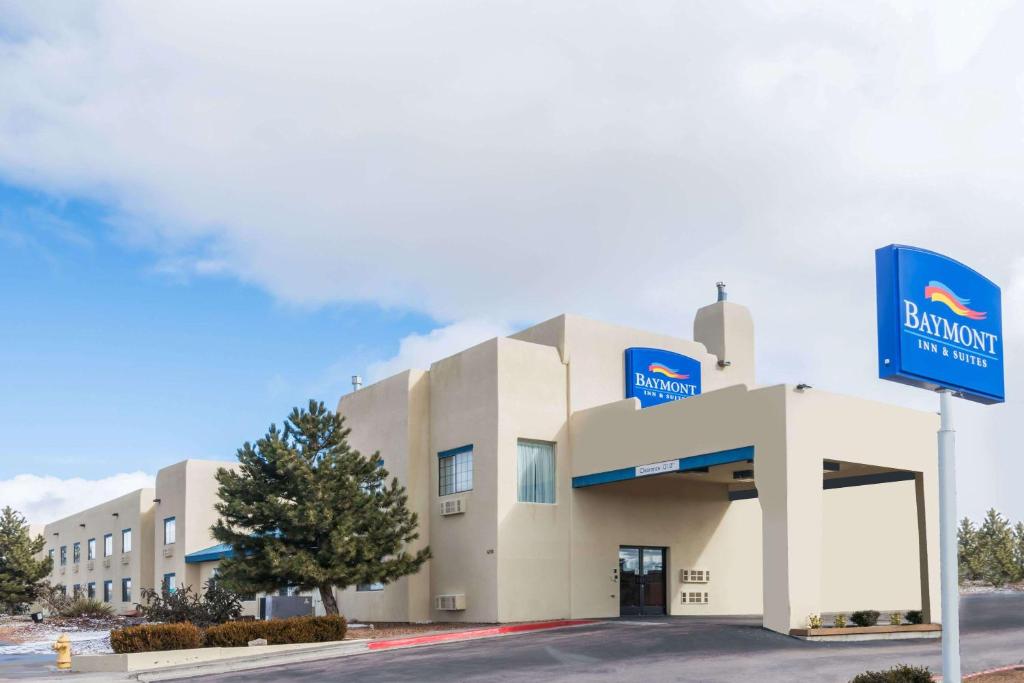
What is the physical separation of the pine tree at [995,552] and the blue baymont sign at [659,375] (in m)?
33.2

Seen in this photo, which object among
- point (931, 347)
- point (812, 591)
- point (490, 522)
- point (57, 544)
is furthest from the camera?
point (57, 544)

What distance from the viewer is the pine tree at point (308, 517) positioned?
24.6 meters

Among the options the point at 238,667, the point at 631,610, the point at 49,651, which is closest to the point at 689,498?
the point at 631,610

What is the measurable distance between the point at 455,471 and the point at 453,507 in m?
1.07

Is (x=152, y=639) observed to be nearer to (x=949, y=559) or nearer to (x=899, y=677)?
(x=899, y=677)

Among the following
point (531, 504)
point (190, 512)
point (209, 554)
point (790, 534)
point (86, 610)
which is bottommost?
point (86, 610)

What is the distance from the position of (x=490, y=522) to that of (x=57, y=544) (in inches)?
1900

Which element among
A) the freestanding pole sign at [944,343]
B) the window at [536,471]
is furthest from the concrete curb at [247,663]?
the freestanding pole sign at [944,343]

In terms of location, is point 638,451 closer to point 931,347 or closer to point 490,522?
point 490,522

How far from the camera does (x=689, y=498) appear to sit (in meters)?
31.2

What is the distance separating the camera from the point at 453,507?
28.7 meters

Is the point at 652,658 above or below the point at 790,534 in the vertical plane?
below

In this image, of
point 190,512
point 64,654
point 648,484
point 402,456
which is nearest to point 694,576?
point 648,484

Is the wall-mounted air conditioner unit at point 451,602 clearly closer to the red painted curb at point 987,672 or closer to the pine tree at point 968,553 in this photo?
the red painted curb at point 987,672
